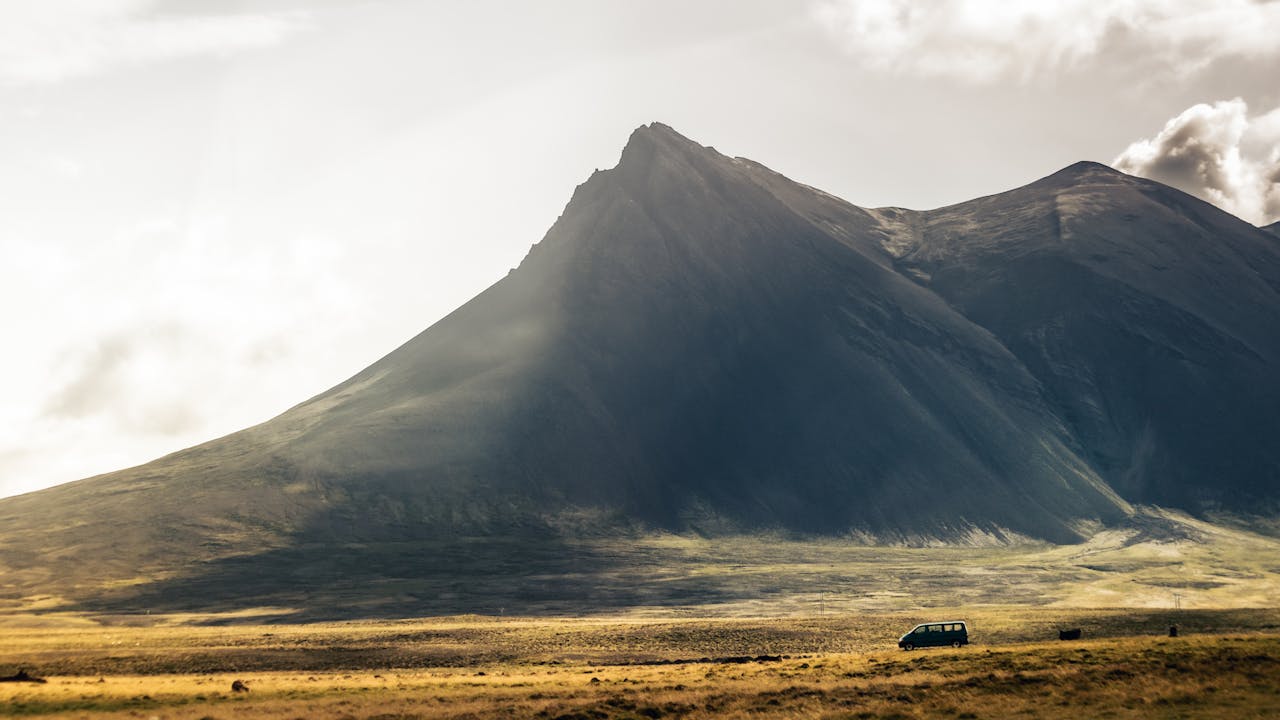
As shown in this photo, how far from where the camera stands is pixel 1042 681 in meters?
52.3

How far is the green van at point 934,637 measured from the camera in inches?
2918

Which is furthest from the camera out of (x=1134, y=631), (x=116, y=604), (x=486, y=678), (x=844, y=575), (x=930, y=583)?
(x=844, y=575)

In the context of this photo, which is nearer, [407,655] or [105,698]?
[105,698]

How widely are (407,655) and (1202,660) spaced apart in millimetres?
60837

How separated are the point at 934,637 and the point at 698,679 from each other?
78.7ft

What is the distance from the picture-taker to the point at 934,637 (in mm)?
74688

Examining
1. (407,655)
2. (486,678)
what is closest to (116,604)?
(407,655)

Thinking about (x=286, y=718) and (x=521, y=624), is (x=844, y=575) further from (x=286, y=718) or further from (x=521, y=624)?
(x=286, y=718)

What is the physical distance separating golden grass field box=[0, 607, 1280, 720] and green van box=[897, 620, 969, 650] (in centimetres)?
735

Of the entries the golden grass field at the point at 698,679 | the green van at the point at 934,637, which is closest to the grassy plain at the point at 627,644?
the golden grass field at the point at 698,679

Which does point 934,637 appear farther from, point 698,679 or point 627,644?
point 627,644

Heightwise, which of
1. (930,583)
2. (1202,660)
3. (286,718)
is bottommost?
(930,583)

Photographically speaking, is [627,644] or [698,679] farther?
[627,644]

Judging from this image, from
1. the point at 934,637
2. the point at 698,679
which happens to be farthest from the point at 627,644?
the point at 698,679
